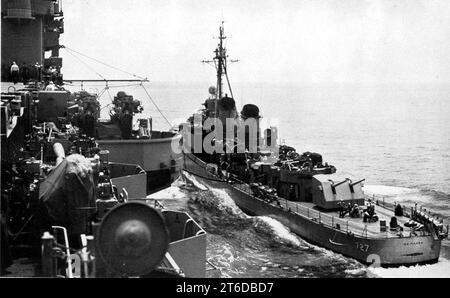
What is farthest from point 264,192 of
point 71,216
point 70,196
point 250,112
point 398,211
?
point 70,196

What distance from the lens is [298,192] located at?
25.8 m

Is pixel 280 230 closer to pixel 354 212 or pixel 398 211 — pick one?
pixel 354 212

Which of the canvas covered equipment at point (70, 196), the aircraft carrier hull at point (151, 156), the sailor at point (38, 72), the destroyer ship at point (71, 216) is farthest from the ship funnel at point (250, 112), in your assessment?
the canvas covered equipment at point (70, 196)

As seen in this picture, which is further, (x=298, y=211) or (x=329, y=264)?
(x=298, y=211)

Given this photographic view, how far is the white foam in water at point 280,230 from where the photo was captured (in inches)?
924

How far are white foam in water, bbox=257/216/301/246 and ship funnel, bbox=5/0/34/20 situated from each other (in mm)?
14200

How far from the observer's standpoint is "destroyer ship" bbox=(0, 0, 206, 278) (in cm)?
750

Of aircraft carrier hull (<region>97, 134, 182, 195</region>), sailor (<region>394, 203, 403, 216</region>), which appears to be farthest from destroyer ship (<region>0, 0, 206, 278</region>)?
sailor (<region>394, 203, 403, 216</region>)

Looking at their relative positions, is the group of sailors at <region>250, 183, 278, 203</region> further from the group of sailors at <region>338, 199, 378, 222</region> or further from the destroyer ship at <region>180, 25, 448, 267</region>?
the group of sailors at <region>338, 199, 378, 222</region>

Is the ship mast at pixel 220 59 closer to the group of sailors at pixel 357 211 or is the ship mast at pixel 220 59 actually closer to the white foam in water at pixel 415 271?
the group of sailors at pixel 357 211

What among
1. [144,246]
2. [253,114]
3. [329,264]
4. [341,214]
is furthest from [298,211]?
[144,246]

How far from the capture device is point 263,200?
26562mm

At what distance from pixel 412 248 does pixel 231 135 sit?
53.6 feet
